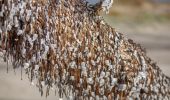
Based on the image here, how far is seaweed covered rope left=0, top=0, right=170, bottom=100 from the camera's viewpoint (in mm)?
1135

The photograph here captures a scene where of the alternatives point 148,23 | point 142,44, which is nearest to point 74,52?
point 142,44

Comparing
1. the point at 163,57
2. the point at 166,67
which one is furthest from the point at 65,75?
the point at 163,57

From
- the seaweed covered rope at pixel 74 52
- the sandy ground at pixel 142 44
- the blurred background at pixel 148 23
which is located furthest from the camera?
the blurred background at pixel 148 23

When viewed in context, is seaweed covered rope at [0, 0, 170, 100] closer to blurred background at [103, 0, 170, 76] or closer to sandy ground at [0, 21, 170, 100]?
sandy ground at [0, 21, 170, 100]

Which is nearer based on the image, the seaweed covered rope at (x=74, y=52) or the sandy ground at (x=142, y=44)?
the seaweed covered rope at (x=74, y=52)

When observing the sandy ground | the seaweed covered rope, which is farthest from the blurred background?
the seaweed covered rope

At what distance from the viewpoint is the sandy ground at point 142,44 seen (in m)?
3.52

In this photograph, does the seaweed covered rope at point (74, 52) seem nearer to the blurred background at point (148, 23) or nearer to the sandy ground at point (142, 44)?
the sandy ground at point (142, 44)

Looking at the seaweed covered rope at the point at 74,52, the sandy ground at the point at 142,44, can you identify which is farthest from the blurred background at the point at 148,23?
the seaweed covered rope at the point at 74,52

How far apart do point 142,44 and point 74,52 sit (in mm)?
2836

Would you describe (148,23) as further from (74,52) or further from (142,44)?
(74,52)

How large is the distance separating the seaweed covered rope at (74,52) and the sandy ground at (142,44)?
1780 millimetres

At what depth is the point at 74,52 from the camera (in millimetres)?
1213

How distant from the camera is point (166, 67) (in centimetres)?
379
